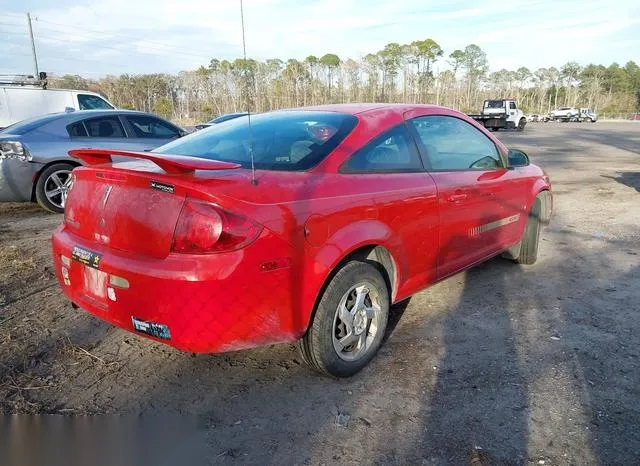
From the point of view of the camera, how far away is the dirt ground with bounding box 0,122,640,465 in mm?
2291

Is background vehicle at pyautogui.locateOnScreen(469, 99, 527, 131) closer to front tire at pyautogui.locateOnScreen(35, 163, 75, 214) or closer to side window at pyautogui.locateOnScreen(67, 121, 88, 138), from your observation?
side window at pyautogui.locateOnScreen(67, 121, 88, 138)

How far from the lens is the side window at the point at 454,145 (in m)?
3.47

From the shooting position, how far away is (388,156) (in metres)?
3.12

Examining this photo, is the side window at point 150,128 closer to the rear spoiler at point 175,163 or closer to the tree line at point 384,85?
the rear spoiler at point 175,163

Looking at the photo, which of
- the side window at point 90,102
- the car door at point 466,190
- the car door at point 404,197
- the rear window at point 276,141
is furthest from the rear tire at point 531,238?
the side window at point 90,102

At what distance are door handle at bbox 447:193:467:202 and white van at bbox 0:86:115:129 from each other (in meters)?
10.4

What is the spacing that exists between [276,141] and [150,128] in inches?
224

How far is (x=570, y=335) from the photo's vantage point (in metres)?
3.36

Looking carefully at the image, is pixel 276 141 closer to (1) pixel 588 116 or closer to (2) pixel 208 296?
(2) pixel 208 296

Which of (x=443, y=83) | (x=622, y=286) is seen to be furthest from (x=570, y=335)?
(x=443, y=83)

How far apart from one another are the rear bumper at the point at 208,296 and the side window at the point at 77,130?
551 centimetres

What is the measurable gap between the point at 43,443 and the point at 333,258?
1.62 meters

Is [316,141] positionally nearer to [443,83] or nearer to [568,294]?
[568,294]

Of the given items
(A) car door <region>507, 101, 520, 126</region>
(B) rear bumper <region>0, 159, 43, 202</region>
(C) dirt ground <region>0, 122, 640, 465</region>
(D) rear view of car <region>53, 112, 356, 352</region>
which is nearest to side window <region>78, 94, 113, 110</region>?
(B) rear bumper <region>0, 159, 43, 202</region>
